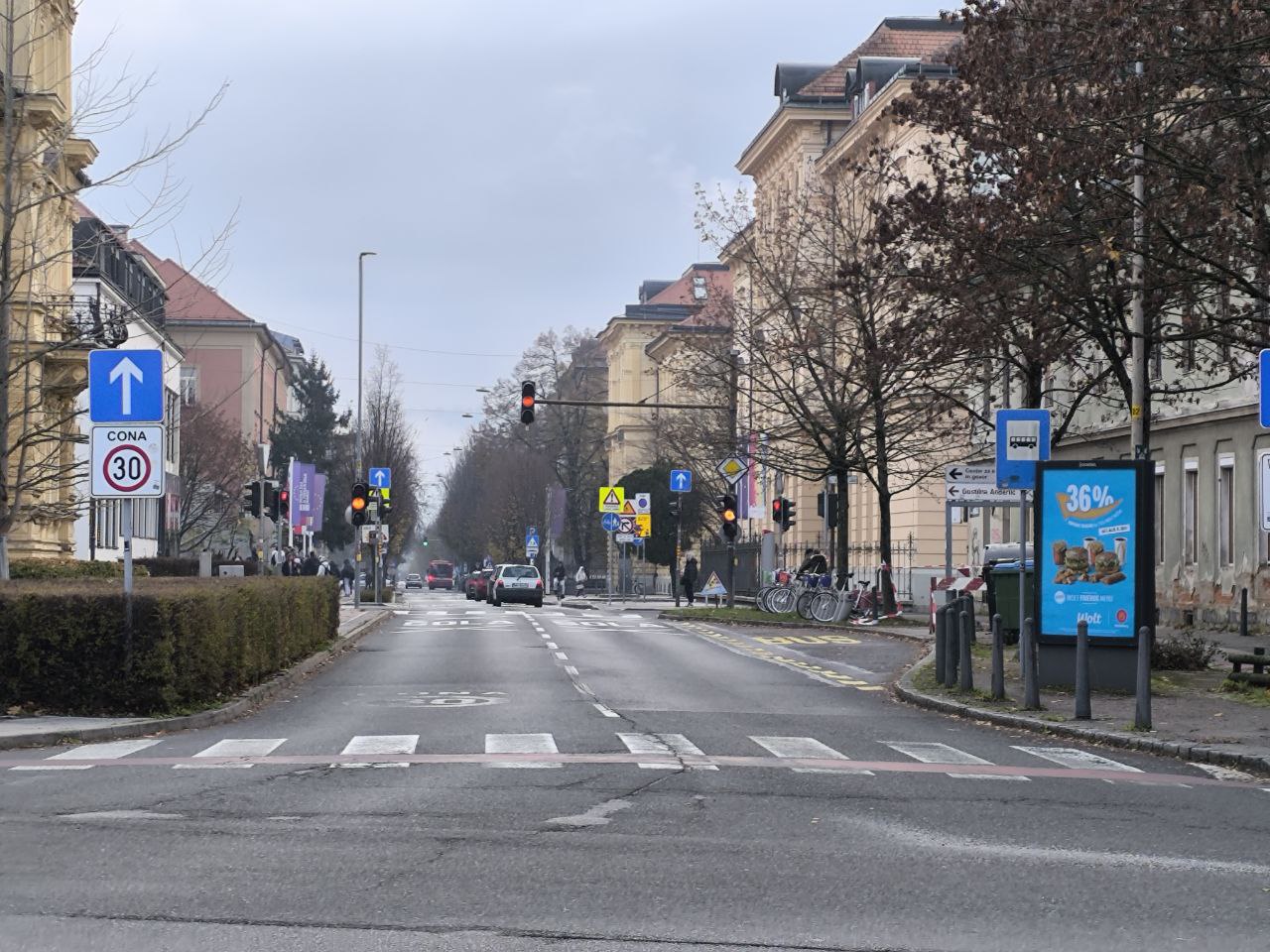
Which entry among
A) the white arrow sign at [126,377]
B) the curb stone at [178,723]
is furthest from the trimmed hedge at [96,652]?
the white arrow sign at [126,377]

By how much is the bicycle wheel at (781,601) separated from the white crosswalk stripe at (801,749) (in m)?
29.7

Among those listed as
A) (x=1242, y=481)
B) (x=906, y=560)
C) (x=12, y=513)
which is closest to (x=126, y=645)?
(x=12, y=513)

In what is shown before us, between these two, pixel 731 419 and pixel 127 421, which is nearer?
pixel 127 421

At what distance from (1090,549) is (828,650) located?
12003 mm

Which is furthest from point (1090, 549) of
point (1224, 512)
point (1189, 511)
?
point (1189, 511)

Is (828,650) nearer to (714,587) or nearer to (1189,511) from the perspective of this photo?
(1189,511)

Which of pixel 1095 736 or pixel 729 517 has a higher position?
pixel 729 517

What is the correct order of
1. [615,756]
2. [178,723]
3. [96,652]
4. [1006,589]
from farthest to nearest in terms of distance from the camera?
[1006,589] → [96,652] → [178,723] → [615,756]

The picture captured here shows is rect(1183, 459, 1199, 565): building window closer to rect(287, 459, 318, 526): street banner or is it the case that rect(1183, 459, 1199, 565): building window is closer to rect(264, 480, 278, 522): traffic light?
rect(264, 480, 278, 522): traffic light

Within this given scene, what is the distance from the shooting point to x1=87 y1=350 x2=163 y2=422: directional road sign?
18.8 metres

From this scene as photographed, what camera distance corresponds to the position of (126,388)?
62.1ft

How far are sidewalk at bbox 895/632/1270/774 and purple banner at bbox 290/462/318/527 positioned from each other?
36769 mm

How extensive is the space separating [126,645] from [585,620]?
2898 cm

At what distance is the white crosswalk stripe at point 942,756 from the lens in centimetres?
1351
